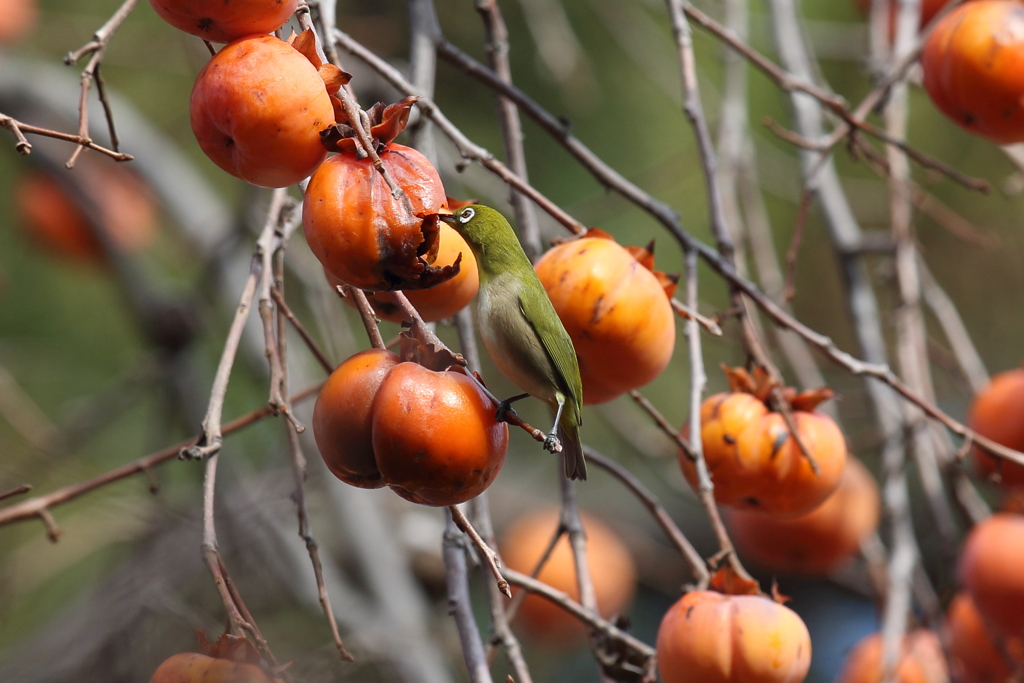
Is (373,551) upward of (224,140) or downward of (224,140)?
downward

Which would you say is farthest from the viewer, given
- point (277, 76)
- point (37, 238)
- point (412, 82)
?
point (37, 238)

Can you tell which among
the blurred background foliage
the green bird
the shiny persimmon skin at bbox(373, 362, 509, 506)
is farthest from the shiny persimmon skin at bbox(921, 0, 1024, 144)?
the shiny persimmon skin at bbox(373, 362, 509, 506)

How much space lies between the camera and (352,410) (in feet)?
2.80

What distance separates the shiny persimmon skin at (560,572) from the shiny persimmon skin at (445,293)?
162 cm

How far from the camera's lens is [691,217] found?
13.0 feet

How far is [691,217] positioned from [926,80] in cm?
229

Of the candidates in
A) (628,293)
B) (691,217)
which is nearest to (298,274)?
(628,293)

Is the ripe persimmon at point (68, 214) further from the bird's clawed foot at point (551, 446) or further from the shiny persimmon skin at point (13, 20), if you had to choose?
the bird's clawed foot at point (551, 446)

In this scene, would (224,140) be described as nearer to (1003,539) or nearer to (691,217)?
(1003,539)

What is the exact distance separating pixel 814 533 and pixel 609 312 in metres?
1.15

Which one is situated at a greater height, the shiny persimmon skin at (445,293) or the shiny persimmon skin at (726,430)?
the shiny persimmon skin at (445,293)

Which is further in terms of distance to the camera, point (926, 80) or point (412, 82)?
point (926, 80)

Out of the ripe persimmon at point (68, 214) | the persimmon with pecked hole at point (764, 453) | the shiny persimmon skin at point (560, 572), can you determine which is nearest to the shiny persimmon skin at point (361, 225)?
the persimmon with pecked hole at point (764, 453)

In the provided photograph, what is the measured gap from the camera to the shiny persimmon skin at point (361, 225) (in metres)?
0.82
